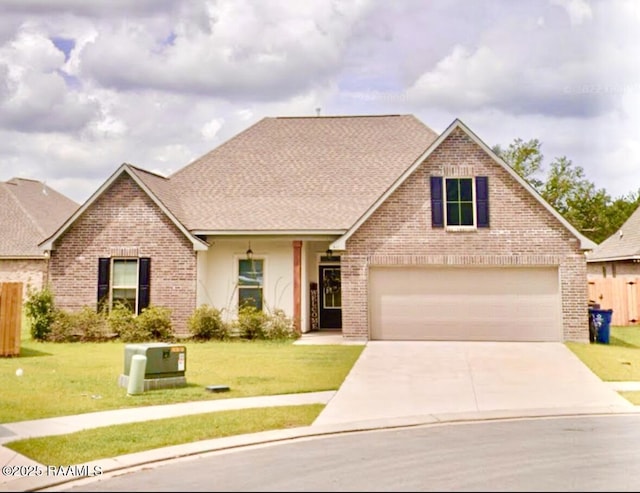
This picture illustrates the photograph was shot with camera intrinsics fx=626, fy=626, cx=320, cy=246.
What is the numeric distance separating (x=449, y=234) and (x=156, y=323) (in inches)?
343

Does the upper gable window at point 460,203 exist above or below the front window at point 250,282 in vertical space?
A: above

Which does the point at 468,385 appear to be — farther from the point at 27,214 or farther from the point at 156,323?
the point at 27,214

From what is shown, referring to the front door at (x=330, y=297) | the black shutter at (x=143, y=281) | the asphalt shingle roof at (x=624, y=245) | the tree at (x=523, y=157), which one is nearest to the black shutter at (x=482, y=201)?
the front door at (x=330, y=297)

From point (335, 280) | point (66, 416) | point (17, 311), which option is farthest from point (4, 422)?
point (335, 280)

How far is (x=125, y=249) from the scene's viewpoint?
61.9 feet

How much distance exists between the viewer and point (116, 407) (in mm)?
9242

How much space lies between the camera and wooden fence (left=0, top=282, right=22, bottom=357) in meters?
14.4

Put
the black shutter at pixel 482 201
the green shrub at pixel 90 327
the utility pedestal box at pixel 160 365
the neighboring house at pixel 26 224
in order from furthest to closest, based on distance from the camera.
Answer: the neighboring house at pixel 26 224 < the green shrub at pixel 90 327 < the black shutter at pixel 482 201 < the utility pedestal box at pixel 160 365

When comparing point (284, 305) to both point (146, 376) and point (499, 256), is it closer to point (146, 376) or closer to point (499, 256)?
point (499, 256)

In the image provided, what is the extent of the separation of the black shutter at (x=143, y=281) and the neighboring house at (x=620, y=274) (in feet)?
46.1

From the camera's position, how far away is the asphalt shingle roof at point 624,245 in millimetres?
26484

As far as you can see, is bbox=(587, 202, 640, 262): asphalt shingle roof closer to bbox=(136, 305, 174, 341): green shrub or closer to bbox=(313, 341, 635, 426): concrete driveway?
bbox=(313, 341, 635, 426): concrete driveway

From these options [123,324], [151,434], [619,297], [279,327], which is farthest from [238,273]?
[619,297]

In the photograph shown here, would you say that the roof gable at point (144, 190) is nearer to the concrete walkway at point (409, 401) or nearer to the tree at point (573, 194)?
the concrete walkway at point (409, 401)
